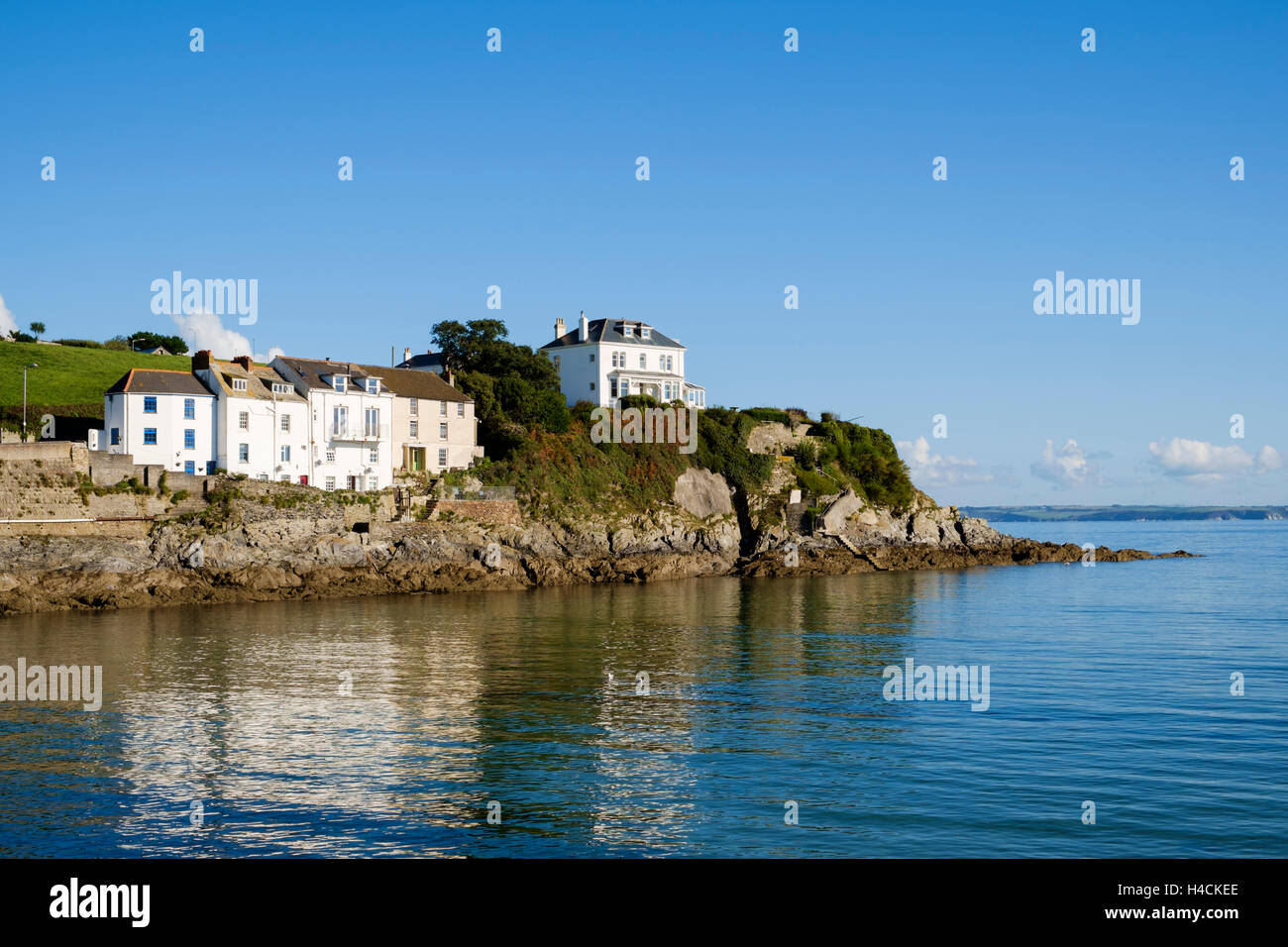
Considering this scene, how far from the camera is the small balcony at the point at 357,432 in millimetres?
69938

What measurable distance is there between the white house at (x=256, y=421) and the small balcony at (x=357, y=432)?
182 cm

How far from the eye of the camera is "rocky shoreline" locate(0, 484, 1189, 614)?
5331 centimetres

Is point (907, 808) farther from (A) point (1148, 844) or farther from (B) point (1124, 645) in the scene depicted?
(B) point (1124, 645)

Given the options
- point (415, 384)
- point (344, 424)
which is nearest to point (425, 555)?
point (344, 424)

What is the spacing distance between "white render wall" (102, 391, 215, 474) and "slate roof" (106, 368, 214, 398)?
27cm

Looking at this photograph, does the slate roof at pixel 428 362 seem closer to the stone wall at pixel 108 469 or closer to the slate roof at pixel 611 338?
the slate roof at pixel 611 338

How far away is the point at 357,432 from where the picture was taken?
70.5 meters

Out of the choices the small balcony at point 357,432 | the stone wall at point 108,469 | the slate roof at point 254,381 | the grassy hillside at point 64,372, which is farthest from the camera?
the grassy hillside at point 64,372

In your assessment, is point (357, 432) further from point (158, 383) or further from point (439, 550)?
point (158, 383)

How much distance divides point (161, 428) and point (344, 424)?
39.7 ft

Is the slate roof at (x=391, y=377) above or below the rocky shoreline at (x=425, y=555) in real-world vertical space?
above

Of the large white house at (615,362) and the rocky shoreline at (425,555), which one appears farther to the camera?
the large white house at (615,362)

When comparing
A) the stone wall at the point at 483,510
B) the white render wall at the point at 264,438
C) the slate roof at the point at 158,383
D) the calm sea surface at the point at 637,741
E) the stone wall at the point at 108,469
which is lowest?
the calm sea surface at the point at 637,741

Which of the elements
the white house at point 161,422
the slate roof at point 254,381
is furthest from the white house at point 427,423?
the white house at point 161,422
